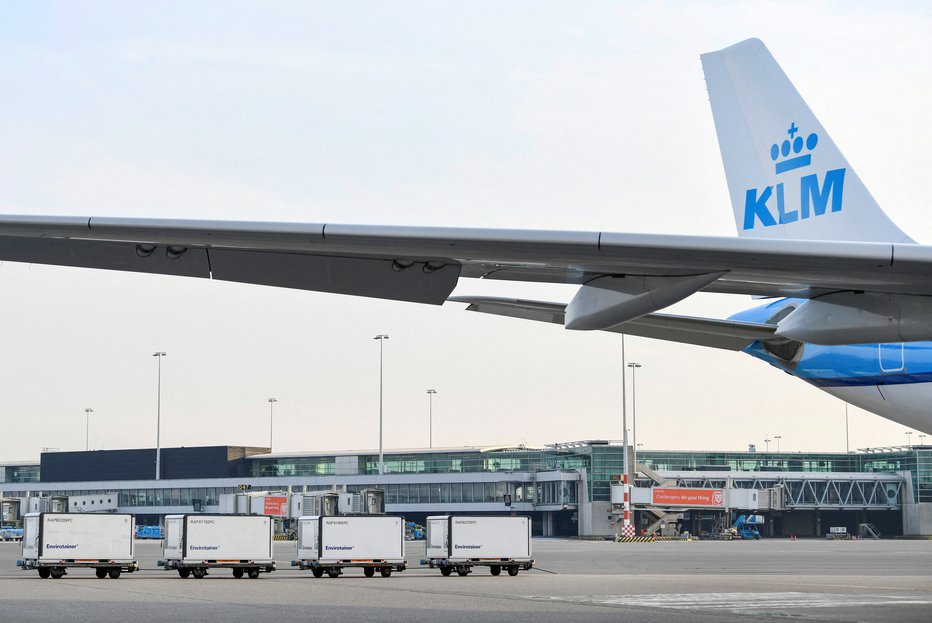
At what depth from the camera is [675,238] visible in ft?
39.7

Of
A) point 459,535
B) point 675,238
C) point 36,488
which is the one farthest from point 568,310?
point 36,488

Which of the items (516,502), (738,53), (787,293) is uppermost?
(738,53)

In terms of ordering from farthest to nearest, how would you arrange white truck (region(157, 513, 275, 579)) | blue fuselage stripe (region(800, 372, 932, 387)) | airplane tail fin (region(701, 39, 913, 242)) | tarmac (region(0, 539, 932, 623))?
white truck (region(157, 513, 275, 579)) → airplane tail fin (region(701, 39, 913, 242)) → tarmac (region(0, 539, 932, 623)) → blue fuselage stripe (region(800, 372, 932, 387))

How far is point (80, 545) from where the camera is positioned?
36.5m

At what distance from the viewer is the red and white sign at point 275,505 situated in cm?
8800

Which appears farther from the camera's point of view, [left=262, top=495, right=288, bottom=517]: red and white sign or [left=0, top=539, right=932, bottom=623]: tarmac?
[left=262, top=495, right=288, bottom=517]: red and white sign

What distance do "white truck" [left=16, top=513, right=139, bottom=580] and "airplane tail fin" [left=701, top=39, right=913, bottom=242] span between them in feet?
76.7

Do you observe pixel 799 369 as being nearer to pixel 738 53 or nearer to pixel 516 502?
pixel 738 53

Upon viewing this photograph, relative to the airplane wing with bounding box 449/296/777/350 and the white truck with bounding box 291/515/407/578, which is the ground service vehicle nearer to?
the white truck with bounding box 291/515/407/578

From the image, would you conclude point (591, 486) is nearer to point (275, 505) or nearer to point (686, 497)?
point (686, 497)

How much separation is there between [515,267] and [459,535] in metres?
25.1

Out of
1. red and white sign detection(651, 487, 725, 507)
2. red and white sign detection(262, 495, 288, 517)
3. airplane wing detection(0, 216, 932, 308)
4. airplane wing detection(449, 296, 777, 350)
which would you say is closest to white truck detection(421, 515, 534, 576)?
airplane wing detection(449, 296, 777, 350)

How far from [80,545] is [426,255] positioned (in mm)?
27566

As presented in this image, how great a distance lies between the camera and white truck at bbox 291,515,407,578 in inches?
1454
